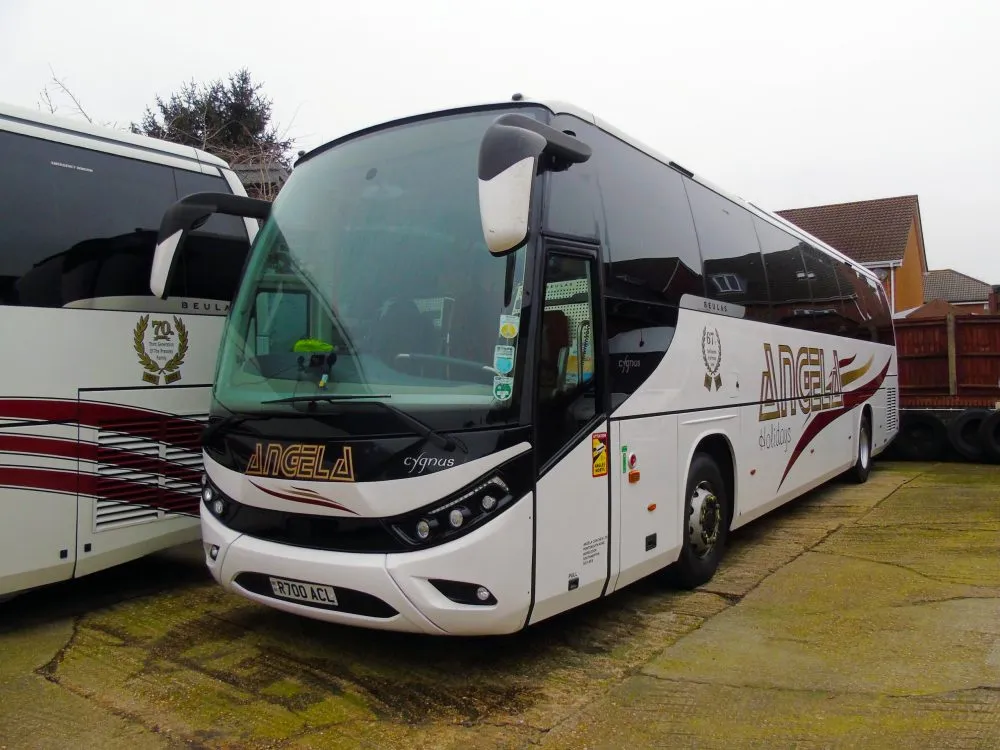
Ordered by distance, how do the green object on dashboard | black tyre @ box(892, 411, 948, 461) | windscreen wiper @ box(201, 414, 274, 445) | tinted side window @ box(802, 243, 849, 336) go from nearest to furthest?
the green object on dashboard, windscreen wiper @ box(201, 414, 274, 445), tinted side window @ box(802, 243, 849, 336), black tyre @ box(892, 411, 948, 461)

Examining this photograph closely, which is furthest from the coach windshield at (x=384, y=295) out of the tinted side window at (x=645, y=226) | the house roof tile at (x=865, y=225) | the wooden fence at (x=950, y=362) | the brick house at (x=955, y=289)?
the brick house at (x=955, y=289)

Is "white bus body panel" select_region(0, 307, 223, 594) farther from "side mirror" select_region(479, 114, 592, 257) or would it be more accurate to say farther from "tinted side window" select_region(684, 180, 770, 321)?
"tinted side window" select_region(684, 180, 770, 321)

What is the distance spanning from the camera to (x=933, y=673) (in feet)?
14.0

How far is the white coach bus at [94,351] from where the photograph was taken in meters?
4.87

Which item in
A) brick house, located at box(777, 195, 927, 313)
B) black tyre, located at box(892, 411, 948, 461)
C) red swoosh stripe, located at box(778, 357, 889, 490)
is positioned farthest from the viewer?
brick house, located at box(777, 195, 927, 313)

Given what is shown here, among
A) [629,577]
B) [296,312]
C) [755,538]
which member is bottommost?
[755,538]

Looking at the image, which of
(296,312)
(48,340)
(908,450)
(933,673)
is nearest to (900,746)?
(933,673)

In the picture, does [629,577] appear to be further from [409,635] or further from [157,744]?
[157,744]

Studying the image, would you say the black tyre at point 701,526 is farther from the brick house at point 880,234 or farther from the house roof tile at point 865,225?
the house roof tile at point 865,225

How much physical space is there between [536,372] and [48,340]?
315cm

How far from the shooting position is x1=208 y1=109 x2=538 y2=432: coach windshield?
3.89 metres

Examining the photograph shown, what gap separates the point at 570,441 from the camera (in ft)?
13.8

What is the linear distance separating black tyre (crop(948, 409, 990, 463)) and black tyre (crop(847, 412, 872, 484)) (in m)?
2.67

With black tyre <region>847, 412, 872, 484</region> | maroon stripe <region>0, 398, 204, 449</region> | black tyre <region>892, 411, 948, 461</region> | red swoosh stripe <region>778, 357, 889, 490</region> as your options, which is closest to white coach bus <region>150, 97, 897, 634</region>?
maroon stripe <region>0, 398, 204, 449</region>
